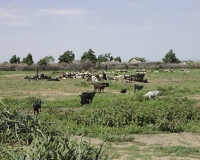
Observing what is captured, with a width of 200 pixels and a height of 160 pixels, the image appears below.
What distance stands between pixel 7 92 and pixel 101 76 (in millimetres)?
12051

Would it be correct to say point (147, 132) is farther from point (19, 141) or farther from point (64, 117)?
point (19, 141)

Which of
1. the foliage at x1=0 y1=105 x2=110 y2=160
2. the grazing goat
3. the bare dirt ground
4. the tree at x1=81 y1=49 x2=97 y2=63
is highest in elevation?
the tree at x1=81 y1=49 x2=97 y2=63

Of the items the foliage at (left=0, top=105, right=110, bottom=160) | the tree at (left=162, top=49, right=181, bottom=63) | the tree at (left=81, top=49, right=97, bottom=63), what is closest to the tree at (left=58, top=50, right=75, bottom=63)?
the tree at (left=81, top=49, right=97, bottom=63)

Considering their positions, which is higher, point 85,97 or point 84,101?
point 85,97

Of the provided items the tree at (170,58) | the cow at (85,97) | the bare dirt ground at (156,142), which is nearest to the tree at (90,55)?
the tree at (170,58)

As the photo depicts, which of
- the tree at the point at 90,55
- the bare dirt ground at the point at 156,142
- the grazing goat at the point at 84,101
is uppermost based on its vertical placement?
the tree at the point at 90,55

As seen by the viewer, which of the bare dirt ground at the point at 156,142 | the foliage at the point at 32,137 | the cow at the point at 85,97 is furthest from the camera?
the cow at the point at 85,97

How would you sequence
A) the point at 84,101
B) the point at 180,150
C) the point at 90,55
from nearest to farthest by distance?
1. the point at 180,150
2. the point at 84,101
3. the point at 90,55

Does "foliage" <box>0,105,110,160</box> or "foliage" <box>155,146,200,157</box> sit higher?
"foliage" <box>0,105,110,160</box>

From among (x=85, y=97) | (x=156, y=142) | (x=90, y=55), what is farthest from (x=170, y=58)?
(x=156, y=142)

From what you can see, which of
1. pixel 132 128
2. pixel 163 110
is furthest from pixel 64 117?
pixel 163 110

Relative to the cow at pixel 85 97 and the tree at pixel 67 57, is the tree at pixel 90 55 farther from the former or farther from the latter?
the cow at pixel 85 97

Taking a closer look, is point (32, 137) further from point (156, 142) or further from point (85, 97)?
point (85, 97)

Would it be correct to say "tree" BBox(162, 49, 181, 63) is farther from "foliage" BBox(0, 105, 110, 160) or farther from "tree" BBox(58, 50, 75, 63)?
"foliage" BBox(0, 105, 110, 160)
